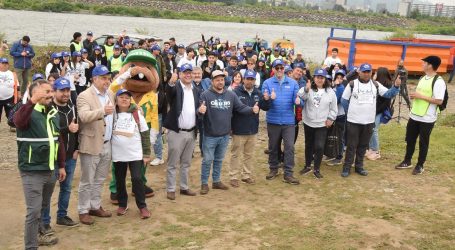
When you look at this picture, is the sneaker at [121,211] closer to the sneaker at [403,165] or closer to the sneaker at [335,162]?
the sneaker at [335,162]

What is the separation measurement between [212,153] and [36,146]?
2890 mm

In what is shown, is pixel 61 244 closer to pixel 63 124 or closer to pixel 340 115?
pixel 63 124

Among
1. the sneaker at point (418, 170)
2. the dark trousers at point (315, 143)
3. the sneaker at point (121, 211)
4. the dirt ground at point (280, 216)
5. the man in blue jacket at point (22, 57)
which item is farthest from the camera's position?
the man in blue jacket at point (22, 57)

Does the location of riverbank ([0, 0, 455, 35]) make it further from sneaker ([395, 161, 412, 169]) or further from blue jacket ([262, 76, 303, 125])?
sneaker ([395, 161, 412, 169])

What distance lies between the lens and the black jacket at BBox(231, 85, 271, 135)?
7453mm

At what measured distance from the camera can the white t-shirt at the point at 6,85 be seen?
9.54 meters


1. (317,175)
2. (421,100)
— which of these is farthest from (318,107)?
(421,100)

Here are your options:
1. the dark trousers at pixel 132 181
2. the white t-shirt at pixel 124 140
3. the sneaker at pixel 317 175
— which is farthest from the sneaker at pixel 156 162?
the sneaker at pixel 317 175

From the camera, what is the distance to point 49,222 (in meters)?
5.63

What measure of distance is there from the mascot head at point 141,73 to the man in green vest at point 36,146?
203 cm

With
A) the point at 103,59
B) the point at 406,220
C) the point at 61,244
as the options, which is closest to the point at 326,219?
the point at 406,220

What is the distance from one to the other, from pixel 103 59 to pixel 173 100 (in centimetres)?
772

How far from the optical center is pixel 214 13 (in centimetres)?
8006

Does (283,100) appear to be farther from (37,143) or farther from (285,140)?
(37,143)
